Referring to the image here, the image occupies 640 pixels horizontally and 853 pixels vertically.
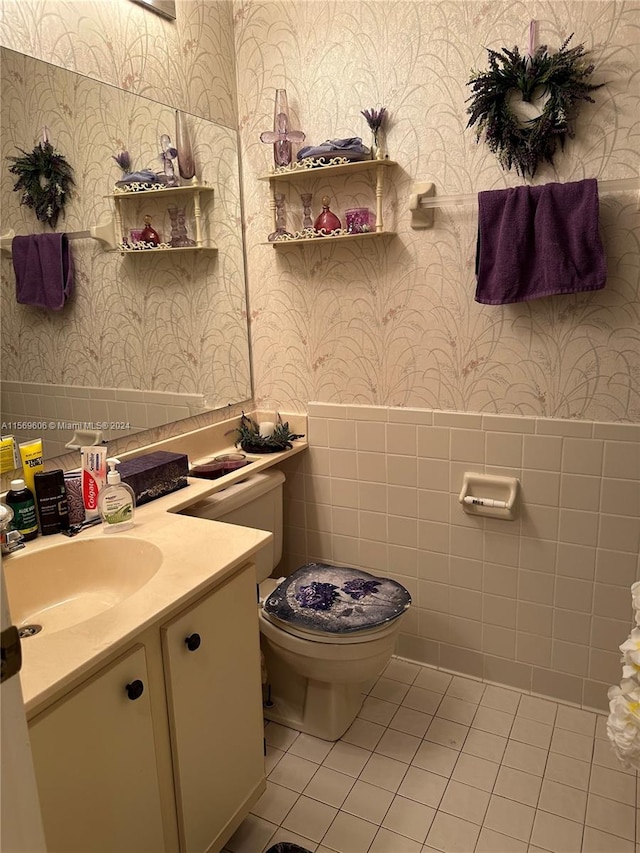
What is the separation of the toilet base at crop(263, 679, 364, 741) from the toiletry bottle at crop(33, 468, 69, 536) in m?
0.94

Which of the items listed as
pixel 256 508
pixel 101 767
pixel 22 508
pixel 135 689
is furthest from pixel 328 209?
pixel 101 767

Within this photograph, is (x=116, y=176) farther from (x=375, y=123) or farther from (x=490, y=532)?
(x=490, y=532)

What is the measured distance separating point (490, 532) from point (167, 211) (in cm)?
149

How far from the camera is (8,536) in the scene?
1.35 m

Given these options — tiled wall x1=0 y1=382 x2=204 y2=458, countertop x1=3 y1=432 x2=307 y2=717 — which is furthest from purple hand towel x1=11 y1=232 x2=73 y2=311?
countertop x1=3 y1=432 x2=307 y2=717

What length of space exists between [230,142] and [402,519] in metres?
1.47

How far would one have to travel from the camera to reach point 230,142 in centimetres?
218

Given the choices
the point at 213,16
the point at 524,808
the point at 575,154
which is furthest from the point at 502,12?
the point at 524,808

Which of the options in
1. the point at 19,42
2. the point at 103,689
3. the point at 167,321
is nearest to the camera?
the point at 103,689

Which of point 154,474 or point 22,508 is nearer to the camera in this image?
point 22,508

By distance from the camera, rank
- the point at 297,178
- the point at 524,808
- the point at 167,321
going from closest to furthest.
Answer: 1. the point at 524,808
2. the point at 167,321
3. the point at 297,178

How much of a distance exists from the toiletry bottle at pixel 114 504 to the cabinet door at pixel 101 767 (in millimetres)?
432

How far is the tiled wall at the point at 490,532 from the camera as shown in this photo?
1.87 meters

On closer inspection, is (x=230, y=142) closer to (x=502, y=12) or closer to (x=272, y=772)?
(x=502, y=12)
